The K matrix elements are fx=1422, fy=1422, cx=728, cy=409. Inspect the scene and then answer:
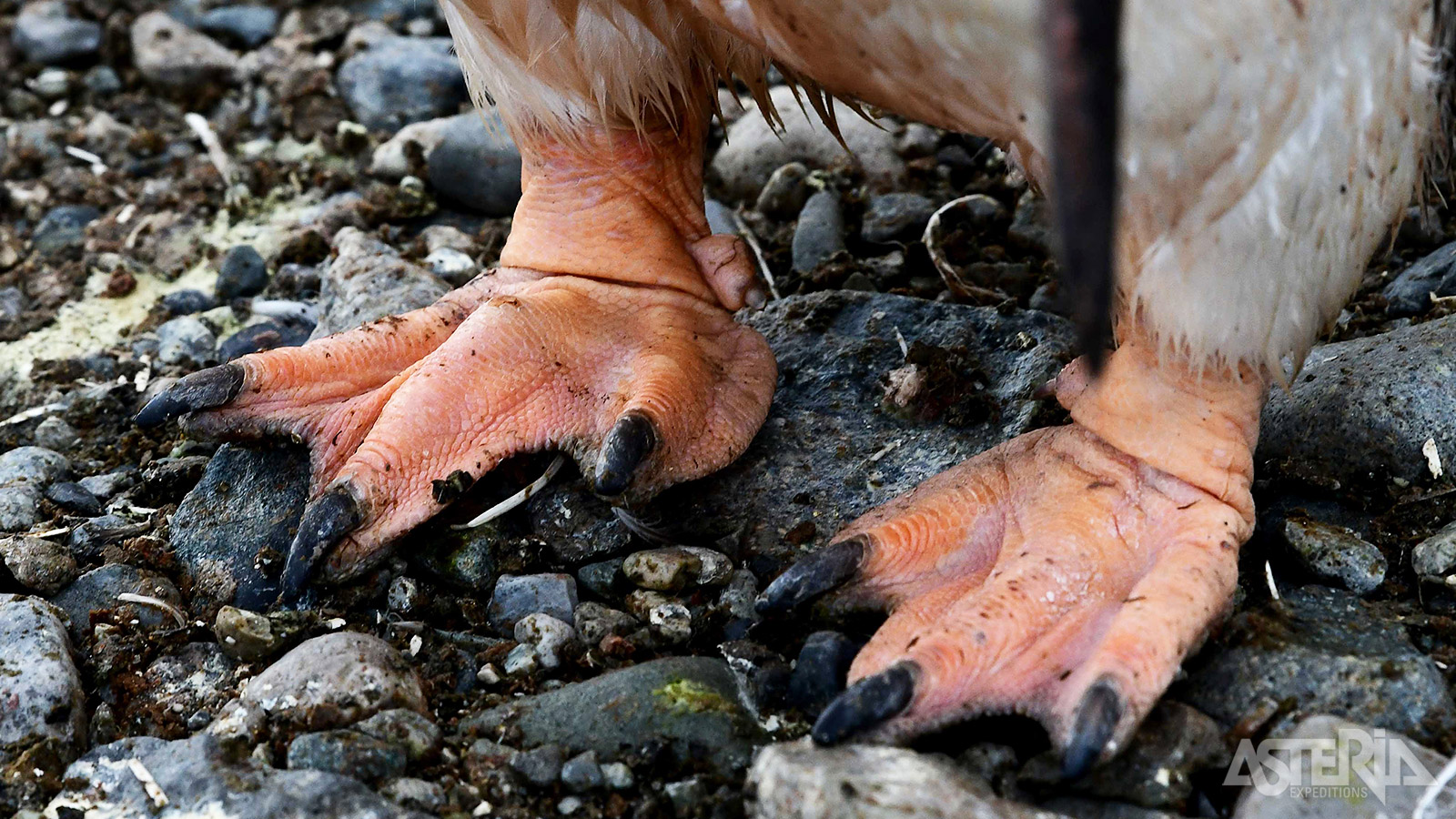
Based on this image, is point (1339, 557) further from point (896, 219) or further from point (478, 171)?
point (478, 171)

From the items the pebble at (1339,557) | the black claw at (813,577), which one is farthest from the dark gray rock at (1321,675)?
the black claw at (813,577)

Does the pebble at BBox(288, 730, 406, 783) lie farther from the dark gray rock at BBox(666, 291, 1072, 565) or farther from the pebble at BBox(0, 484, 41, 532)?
the pebble at BBox(0, 484, 41, 532)

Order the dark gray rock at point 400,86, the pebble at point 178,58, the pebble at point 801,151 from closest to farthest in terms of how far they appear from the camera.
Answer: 1. the pebble at point 801,151
2. the dark gray rock at point 400,86
3. the pebble at point 178,58

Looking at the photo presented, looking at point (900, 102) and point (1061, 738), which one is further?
point (900, 102)

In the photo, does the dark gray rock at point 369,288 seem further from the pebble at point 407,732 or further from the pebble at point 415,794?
the pebble at point 415,794

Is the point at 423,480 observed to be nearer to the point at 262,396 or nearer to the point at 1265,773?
the point at 262,396

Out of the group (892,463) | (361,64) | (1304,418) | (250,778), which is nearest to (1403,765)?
(1304,418)

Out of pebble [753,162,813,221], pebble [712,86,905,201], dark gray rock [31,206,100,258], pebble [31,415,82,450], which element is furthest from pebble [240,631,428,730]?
dark gray rock [31,206,100,258]
